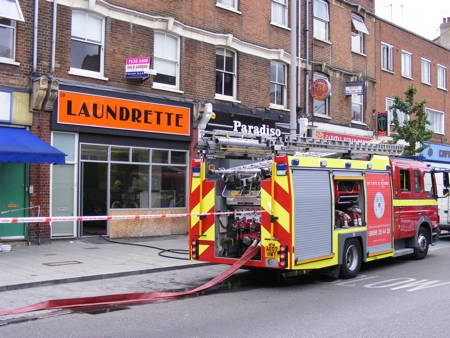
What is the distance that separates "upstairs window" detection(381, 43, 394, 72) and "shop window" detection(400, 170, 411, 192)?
636 inches

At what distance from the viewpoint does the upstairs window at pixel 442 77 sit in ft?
108

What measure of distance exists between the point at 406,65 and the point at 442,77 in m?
4.96

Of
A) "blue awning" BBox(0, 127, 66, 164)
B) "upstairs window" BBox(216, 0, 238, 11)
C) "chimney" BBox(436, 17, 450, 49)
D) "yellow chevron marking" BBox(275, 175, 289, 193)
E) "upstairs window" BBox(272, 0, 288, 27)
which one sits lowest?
"yellow chevron marking" BBox(275, 175, 289, 193)

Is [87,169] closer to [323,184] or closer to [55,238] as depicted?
[55,238]

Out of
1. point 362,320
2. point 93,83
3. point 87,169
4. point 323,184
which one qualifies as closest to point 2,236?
point 87,169

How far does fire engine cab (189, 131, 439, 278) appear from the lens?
9109 millimetres

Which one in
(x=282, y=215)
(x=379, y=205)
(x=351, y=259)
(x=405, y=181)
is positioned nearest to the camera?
(x=282, y=215)

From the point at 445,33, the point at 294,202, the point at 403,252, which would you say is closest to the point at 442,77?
the point at 445,33

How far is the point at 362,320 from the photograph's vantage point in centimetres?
696

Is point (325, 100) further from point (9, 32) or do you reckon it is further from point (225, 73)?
Answer: point (9, 32)

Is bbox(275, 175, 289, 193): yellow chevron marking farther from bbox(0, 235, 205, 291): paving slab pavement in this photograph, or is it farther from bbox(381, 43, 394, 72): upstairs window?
bbox(381, 43, 394, 72): upstairs window

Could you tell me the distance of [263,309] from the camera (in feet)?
25.3

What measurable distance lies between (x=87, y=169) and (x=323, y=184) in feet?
26.3

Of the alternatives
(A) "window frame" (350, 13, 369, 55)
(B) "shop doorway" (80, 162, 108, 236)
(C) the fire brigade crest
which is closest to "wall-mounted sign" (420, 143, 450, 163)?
(A) "window frame" (350, 13, 369, 55)
